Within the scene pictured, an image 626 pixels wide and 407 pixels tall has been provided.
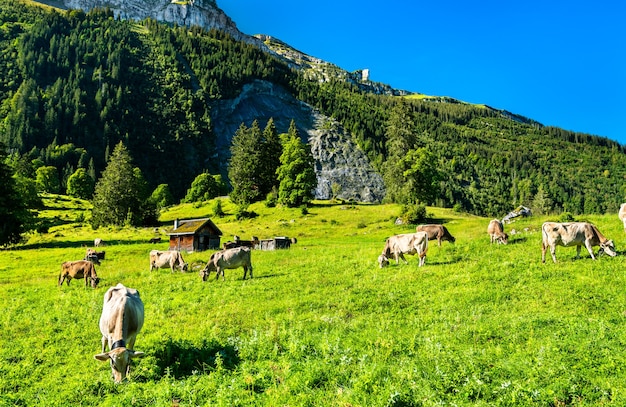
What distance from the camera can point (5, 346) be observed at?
14812 millimetres

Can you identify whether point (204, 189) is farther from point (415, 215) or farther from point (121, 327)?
point (121, 327)

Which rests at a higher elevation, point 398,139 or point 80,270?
point 398,139

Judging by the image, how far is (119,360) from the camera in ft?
35.5

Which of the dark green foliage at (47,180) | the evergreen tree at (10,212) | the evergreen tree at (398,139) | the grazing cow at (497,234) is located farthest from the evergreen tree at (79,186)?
the grazing cow at (497,234)

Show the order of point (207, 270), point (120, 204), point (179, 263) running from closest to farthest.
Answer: point (207, 270) → point (179, 263) → point (120, 204)

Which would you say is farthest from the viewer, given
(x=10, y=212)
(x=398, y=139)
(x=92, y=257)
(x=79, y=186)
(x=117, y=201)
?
(x=79, y=186)

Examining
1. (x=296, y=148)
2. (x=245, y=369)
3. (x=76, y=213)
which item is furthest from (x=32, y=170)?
(x=245, y=369)

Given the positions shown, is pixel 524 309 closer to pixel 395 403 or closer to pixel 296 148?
pixel 395 403

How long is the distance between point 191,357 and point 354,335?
15.6 feet

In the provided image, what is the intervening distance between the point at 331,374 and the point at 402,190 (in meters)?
70.6

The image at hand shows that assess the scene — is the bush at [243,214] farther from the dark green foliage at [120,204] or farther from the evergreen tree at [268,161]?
the dark green foliage at [120,204]

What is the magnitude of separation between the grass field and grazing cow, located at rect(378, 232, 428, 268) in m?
0.79

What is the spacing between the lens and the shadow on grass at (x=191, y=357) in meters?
11.3

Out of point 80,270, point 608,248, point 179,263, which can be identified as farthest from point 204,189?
point 608,248
